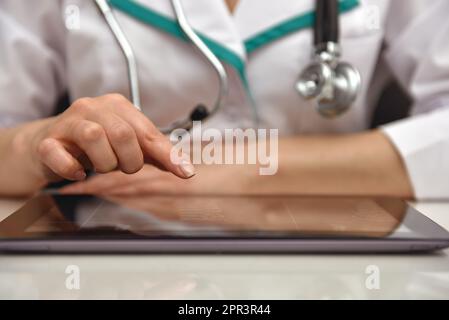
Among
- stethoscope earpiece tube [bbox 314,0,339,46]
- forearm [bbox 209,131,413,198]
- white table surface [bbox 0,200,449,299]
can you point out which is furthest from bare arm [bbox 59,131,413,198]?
white table surface [bbox 0,200,449,299]

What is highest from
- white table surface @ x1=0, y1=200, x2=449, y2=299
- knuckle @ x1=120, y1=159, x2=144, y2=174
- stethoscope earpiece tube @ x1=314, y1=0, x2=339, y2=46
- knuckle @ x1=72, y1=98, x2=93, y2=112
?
stethoscope earpiece tube @ x1=314, y1=0, x2=339, y2=46

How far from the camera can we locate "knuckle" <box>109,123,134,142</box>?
401 millimetres

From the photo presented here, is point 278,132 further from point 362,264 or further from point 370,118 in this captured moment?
point 362,264

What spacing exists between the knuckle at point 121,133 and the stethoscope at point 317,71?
16cm

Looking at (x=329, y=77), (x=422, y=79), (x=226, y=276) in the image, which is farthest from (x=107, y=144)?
(x=422, y=79)

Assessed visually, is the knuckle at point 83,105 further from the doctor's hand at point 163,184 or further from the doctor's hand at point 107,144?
the doctor's hand at point 163,184

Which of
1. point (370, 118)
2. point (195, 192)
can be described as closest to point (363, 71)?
point (370, 118)

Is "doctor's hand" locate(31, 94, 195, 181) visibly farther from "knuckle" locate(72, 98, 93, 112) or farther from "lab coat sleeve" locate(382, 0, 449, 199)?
"lab coat sleeve" locate(382, 0, 449, 199)

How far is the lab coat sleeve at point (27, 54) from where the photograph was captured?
2.29 ft

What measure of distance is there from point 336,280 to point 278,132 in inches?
16.1

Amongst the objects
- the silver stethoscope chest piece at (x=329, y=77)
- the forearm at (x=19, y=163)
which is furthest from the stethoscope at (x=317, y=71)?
the forearm at (x=19, y=163)

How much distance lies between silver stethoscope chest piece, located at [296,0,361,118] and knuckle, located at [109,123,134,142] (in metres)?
0.25

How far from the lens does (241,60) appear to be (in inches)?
26.1
